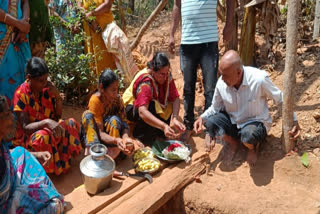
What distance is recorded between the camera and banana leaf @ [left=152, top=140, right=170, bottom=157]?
11.0 feet

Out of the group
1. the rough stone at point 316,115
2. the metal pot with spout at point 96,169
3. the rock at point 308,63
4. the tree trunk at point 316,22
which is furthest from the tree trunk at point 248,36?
the metal pot with spout at point 96,169

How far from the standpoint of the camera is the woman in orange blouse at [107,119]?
309cm

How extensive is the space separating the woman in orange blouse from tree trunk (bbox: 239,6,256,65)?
2286 mm

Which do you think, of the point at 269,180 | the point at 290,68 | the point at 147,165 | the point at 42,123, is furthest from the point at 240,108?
the point at 42,123

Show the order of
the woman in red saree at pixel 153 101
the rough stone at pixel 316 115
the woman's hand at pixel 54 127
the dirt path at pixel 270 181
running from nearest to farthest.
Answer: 1. the dirt path at pixel 270 181
2. the woman's hand at pixel 54 127
3. the woman in red saree at pixel 153 101
4. the rough stone at pixel 316 115

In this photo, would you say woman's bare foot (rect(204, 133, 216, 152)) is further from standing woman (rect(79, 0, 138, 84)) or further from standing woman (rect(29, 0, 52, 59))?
standing woman (rect(29, 0, 52, 59))

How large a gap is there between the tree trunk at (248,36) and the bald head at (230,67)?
1893mm

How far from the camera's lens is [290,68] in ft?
9.80

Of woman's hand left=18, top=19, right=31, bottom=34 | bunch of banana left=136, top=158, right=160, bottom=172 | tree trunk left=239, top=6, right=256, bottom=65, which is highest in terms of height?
woman's hand left=18, top=19, right=31, bottom=34

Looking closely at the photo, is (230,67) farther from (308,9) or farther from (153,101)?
(308,9)

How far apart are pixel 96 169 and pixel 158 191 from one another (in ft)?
2.00

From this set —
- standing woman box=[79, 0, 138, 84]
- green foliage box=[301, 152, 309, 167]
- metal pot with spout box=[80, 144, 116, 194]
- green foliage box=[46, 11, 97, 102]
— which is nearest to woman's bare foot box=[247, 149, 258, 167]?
green foliage box=[301, 152, 309, 167]

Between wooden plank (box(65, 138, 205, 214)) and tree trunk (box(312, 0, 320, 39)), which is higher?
tree trunk (box(312, 0, 320, 39))

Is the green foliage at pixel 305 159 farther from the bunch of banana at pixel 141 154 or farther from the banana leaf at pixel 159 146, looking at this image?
the bunch of banana at pixel 141 154
